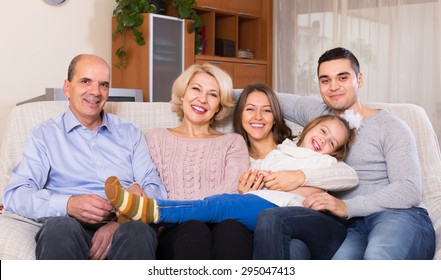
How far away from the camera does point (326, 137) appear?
88.1 inches

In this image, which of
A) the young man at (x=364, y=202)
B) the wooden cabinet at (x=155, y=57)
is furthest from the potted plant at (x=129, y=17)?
the young man at (x=364, y=202)

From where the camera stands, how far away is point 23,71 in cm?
438

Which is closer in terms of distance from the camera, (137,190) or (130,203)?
(130,203)

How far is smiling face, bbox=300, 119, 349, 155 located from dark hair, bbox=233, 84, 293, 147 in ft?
0.64

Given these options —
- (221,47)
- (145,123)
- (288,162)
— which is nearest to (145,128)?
(145,123)

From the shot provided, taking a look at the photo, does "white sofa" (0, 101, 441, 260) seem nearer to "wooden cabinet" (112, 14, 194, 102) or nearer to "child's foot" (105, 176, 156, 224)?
"child's foot" (105, 176, 156, 224)

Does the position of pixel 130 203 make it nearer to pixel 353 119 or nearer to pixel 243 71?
pixel 353 119

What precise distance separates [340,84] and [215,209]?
0.72 m

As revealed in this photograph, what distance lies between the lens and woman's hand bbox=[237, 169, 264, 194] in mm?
2131

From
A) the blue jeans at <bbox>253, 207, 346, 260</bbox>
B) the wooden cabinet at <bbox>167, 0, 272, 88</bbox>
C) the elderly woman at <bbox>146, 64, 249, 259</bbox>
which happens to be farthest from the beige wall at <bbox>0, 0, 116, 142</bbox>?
the blue jeans at <bbox>253, 207, 346, 260</bbox>

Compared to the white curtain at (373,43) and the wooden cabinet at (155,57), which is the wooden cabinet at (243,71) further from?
the wooden cabinet at (155,57)

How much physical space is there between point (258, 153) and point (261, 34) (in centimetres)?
407

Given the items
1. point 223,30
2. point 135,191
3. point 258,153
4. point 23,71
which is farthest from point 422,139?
point 223,30

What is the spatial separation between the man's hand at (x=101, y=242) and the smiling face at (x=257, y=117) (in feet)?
2.38
